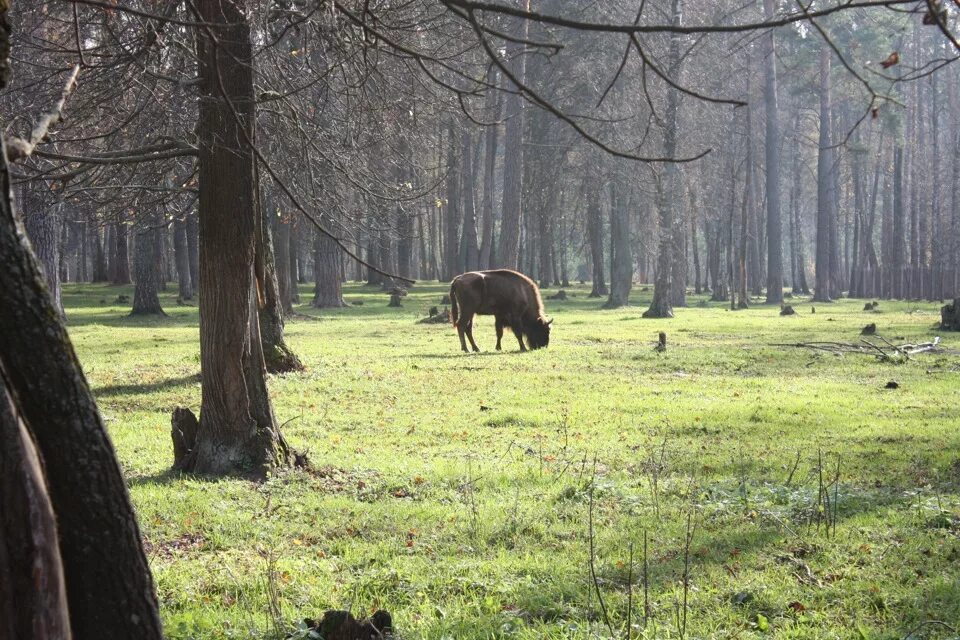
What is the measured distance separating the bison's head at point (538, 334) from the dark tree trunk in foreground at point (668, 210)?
11471 mm

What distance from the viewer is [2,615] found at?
2275 millimetres

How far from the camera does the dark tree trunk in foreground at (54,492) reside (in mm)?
2281

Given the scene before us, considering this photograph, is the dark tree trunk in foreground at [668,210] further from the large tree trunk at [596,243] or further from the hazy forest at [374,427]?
the hazy forest at [374,427]

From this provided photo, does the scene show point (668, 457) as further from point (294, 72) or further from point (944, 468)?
point (294, 72)

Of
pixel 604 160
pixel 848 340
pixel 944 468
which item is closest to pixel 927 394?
pixel 944 468

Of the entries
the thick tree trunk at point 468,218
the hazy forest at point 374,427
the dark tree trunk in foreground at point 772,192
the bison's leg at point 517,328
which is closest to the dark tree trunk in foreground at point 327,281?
the thick tree trunk at point 468,218

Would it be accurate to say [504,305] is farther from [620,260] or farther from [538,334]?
[620,260]

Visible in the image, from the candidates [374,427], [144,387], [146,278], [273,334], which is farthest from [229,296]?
[146,278]

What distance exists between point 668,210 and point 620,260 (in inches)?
185

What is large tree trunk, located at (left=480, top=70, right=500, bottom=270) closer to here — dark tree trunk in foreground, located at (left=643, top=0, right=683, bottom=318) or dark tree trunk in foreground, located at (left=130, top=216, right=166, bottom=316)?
dark tree trunk in foreground, located at (left=643, top=0, right=683, bottom=318)

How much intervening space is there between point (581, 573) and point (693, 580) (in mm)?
617

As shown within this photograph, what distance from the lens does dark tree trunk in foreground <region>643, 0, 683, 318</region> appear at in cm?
3275

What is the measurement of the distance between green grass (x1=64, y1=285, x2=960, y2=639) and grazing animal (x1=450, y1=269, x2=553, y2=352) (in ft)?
14.5

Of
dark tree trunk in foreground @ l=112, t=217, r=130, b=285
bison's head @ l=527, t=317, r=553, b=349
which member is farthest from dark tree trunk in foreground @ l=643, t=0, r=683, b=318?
dark tree trunk in foreground @ l=112, t=217, r=130, b=285
